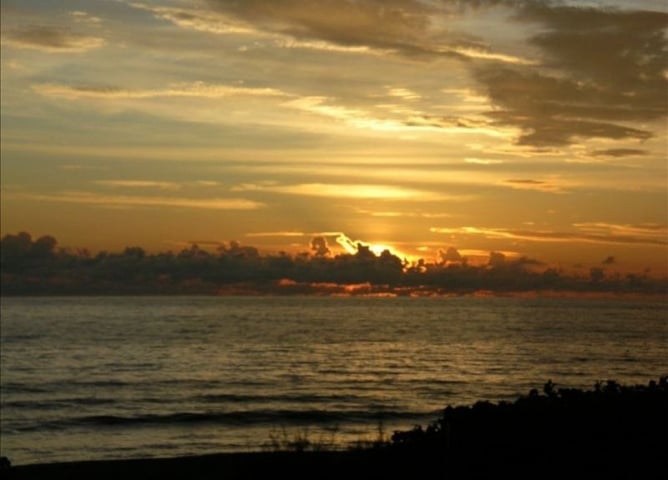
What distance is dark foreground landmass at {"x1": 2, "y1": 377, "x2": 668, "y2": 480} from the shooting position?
455 inches

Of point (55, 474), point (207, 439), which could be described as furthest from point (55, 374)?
point (55, 474)

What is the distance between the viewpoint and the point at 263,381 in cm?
5047

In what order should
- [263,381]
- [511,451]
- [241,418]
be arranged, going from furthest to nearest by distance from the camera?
[263,381], [241,418], [511,451]

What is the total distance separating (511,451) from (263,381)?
3913 centimetres

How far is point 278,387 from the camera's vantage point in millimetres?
47406

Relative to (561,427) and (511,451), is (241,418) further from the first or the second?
(511,451)

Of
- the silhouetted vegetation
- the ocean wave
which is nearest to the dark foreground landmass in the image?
the silhouetted vegetation

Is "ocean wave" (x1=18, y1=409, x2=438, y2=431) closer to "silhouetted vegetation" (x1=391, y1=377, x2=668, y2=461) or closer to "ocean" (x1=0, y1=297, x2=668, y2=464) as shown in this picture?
"ocean" (x1=0, y1=297, x2=668, y2=464)

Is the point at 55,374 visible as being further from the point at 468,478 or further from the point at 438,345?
the point at 468,478

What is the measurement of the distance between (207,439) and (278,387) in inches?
619

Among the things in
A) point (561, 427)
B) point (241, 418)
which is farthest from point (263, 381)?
point (561, 427)

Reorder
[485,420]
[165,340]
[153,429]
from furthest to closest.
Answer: [165,340] → [153,429] → [485,420]

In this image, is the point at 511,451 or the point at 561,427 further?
the point at 561,427

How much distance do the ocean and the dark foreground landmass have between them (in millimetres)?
1060
